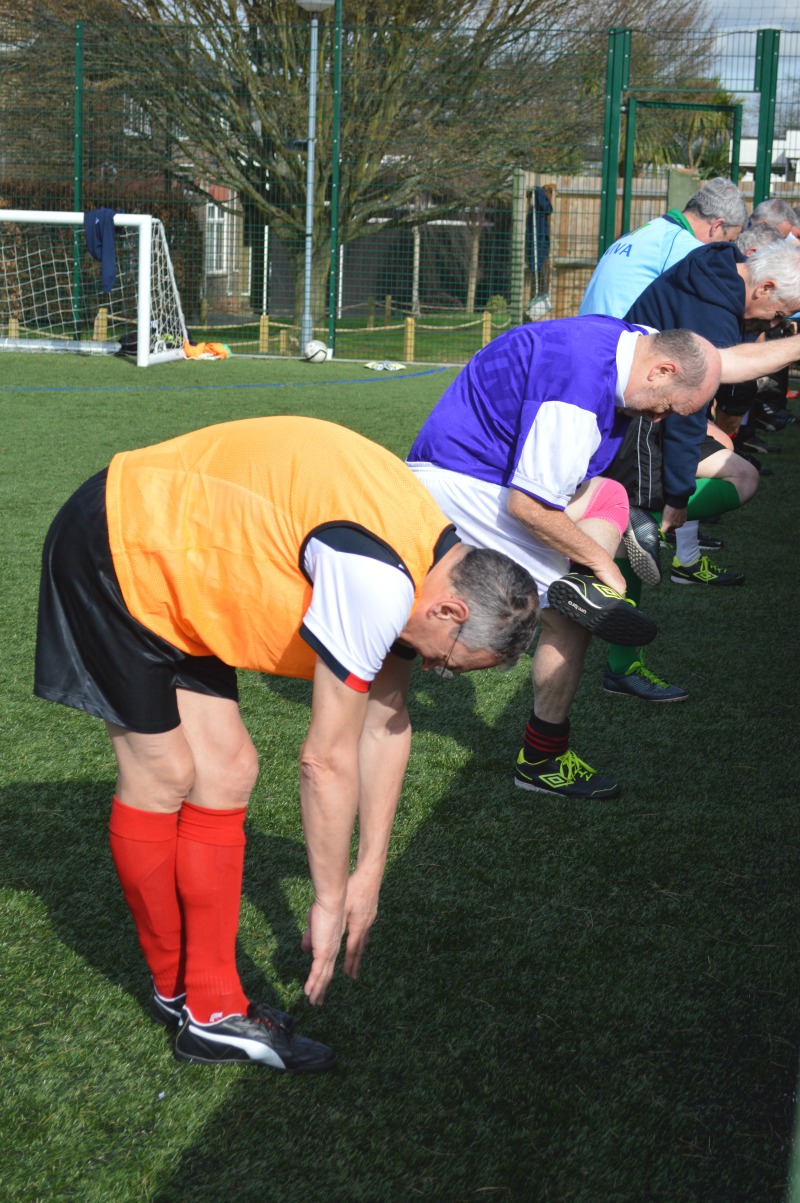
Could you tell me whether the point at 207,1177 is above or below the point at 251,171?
below

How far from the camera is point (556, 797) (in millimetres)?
3805

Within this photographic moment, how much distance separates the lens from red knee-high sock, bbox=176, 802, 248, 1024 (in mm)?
2363

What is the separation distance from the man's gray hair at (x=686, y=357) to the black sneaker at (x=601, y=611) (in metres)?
0.59

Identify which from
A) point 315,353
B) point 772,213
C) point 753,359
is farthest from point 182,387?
point 753,359

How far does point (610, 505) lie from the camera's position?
3.79 m

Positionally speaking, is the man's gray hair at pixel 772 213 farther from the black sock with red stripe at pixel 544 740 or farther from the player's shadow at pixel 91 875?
the player's shadow at pixel 91 875

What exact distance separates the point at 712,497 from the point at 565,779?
7.67ft

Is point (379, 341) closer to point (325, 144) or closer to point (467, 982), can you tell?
point (325, 144)

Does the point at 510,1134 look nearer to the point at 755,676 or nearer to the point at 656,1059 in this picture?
the point at 656,1059

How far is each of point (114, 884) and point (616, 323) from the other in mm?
2061

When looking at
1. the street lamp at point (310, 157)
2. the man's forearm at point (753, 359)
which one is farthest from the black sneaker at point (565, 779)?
the street lamp at point (310, 157)

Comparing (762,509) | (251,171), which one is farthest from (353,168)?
(762,509)

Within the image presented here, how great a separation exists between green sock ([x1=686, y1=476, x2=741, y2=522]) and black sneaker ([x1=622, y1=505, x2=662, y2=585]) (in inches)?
65.2

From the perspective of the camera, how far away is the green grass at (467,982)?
2.22 meters
